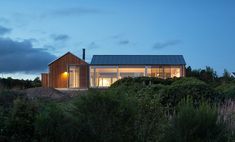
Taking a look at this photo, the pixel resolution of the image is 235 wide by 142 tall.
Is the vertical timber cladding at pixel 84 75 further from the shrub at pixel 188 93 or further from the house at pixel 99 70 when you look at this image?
the shrub at pixel 188 93

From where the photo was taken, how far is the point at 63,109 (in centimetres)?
820

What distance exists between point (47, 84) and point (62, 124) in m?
35.9

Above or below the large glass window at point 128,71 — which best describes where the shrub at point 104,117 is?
below

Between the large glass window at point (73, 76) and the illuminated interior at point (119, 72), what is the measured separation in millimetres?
1305

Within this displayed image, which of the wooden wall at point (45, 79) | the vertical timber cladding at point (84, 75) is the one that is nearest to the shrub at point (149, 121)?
the vertical timber cladding at point (84, 75)

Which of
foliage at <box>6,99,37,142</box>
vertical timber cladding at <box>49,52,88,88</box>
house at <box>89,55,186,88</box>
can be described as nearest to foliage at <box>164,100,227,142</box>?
foliage at <box>6,99,37,142</box>

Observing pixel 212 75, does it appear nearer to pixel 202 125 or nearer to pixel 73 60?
pixel 73 60

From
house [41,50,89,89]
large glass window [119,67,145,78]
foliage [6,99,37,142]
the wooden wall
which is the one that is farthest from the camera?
the wooden wall

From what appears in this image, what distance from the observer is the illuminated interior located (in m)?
42.9

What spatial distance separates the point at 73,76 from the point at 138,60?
230 inches

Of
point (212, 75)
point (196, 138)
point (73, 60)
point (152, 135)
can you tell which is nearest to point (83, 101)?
point (152, 135)

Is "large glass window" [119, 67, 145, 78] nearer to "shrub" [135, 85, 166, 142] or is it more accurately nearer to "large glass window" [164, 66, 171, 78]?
"large glass window" [164, 66, 171, 78]

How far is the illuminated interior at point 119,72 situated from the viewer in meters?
42.9

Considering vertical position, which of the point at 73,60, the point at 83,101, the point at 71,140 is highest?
the point at 73,60
